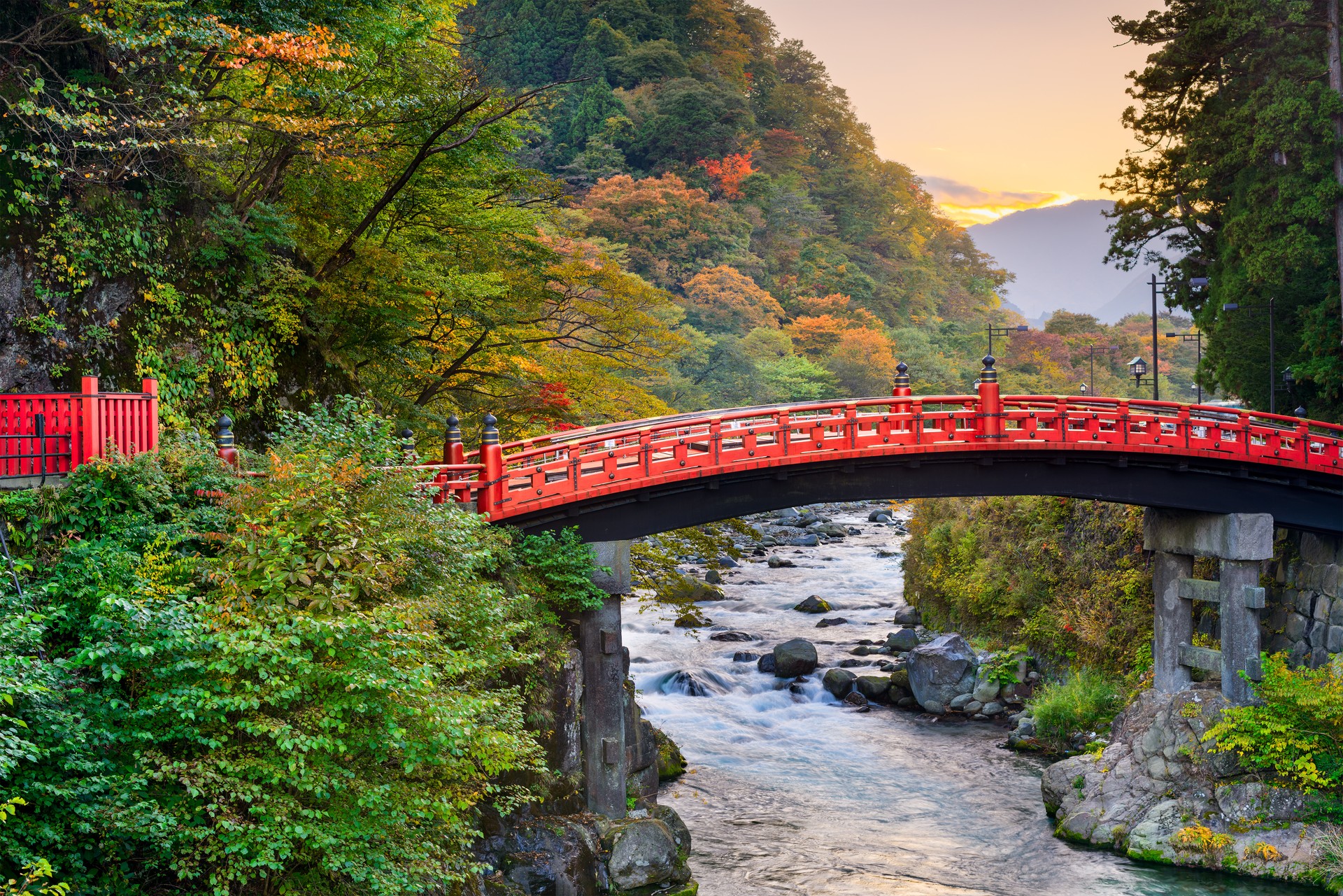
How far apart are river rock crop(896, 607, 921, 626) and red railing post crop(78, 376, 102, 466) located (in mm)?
25775

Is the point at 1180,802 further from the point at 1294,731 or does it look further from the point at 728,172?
the point at 728,172

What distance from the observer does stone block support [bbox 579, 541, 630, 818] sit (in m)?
16.9

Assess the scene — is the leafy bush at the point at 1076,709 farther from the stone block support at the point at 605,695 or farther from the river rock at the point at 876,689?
the stone block support at the point at 605,695

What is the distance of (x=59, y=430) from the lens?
12.4 meters

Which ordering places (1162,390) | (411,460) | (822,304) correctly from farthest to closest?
1. (1162,390)
2. (822,304)
3. (411,460)

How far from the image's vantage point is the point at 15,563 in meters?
11.1

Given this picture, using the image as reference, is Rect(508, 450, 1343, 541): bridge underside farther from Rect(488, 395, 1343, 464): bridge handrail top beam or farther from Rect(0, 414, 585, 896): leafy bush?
Rect(0, 414, 585, 896): leafy bush

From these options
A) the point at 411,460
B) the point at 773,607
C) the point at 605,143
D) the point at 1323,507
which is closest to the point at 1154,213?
the point at 1323,507

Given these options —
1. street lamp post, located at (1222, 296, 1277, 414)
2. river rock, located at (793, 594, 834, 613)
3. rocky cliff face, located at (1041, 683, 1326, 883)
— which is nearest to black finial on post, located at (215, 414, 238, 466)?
rocky cliff face, located at (1041, 683, 1326, 883)

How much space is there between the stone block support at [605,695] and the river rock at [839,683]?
38.7 feet

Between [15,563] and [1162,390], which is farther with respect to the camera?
[1162,390]

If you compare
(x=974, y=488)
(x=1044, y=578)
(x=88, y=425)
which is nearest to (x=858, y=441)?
(x=974, y=488)

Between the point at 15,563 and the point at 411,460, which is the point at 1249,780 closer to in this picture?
the point at 411,460

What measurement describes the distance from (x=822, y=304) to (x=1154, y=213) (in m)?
41.9
